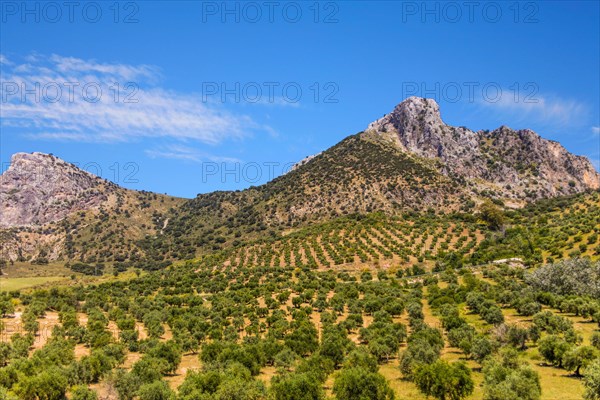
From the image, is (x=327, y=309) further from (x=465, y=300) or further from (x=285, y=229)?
(x=285, y=229)

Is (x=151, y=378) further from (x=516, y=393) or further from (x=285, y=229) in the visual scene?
(x=285, y=229)

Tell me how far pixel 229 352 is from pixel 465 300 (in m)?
53.7

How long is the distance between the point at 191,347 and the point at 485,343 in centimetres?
→ 4049

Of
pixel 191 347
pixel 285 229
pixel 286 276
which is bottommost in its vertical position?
pixel 191 347

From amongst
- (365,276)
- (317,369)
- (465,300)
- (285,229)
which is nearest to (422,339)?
(317,369)

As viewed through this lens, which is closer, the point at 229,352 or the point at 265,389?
the point at 265,389

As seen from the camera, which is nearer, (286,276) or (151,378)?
(151,378)

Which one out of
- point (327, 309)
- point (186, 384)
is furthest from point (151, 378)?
point (327, 309)

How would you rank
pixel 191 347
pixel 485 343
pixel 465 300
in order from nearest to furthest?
pixel 485 343, pixel 191 347, pixel 465 300

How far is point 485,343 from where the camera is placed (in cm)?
5162

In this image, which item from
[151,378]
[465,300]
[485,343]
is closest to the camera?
[151,378]

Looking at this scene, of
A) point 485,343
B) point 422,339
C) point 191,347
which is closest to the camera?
point 485,343

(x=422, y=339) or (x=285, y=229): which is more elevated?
(x=285, y=229)

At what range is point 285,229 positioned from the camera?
189125 millimetres
